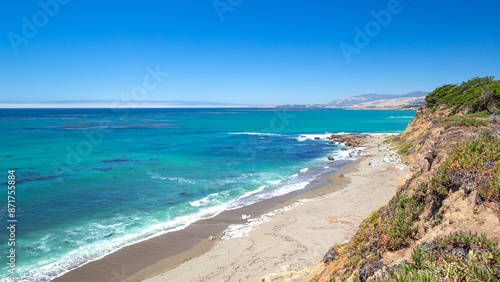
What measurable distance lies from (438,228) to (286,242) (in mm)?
8773

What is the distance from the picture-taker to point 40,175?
84.6 feet

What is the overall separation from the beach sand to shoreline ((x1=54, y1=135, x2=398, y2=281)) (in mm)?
187

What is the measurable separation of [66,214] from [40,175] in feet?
41.6

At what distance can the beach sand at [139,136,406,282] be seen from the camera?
1070 centimetres

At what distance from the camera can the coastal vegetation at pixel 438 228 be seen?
3.60 metres

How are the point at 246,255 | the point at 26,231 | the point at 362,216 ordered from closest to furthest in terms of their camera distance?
1. the point at 246,255
2. the point at 26,231
3. the point at 362,216

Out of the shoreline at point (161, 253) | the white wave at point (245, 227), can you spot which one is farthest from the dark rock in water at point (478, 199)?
the white wave at point (245, 227)

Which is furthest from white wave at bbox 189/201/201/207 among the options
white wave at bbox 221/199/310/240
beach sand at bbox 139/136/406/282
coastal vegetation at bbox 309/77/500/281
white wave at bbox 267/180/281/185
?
coastal vegetation at bbox 309/77/500/281

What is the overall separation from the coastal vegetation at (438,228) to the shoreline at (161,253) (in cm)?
724

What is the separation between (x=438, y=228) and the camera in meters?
4.95

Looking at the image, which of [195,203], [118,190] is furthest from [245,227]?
[118,190]

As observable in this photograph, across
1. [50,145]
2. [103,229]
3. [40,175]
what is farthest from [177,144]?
[103,229]

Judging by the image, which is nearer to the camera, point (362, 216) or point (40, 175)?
point (362, 216)

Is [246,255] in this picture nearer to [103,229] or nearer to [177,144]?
[103,229]
